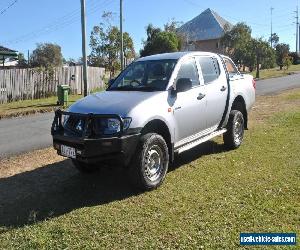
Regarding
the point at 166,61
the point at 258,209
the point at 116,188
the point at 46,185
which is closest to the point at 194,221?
the point at 258,209

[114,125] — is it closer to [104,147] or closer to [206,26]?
[104,147]

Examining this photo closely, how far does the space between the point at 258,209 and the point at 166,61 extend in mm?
2944

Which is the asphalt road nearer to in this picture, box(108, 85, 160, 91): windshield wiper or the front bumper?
box(108, 85, 160, 91): windshield wiper

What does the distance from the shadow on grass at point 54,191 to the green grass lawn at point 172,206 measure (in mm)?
15

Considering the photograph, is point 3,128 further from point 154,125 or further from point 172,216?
point 172,216

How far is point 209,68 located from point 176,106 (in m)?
1.61

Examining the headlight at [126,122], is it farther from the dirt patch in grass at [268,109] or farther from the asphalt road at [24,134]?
the dirt patch in grass at [268,109]

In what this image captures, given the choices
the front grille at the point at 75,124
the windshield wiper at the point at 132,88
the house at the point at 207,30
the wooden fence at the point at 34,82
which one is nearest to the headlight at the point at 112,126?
the front grille at the point at 75,124

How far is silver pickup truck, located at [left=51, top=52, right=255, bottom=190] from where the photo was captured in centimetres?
544

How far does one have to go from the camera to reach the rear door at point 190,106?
20.9 feet

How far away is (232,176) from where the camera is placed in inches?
251

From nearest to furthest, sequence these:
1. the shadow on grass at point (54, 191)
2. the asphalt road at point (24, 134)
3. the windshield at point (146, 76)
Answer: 1. the shadow on grass at point (54, 191)
2. the windshield at point (146, 76)
3. the asphalt road at point (24, 134)

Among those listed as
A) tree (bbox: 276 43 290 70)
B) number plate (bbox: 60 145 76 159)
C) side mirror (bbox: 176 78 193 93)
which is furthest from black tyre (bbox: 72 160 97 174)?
tree (bbox: 276 43 290 70)

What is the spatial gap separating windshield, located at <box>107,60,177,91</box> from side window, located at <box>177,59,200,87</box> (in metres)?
0.18
